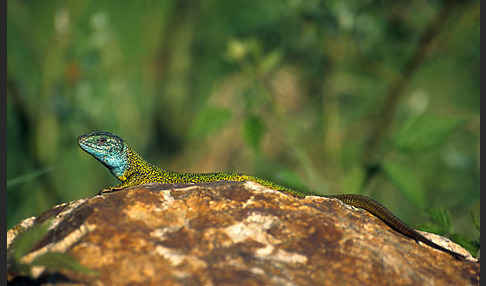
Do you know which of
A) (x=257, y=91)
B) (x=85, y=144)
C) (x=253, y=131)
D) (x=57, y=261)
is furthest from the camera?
(x=257, y=91)

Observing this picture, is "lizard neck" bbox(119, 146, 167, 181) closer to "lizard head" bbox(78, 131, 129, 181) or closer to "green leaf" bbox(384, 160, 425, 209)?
"lizard head" bbox(78, 131, 129, 181)

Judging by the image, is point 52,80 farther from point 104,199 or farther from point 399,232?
point 399,232

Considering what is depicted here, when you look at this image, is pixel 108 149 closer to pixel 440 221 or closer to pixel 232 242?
pixel 232 242

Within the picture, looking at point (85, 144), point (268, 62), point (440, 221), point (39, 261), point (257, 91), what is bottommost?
point (440, 221)

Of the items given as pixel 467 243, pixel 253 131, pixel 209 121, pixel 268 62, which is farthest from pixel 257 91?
pixel 467 243

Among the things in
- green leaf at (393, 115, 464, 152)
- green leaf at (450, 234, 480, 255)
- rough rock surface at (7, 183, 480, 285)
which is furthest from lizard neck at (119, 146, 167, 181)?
green leaf at (450, 234, 480, 255)

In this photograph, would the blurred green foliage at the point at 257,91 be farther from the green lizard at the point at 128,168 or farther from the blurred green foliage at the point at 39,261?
the blurred green foliage at the point at 39,261

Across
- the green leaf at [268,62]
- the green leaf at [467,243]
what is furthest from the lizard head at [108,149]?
the green leaf at [467,243]
